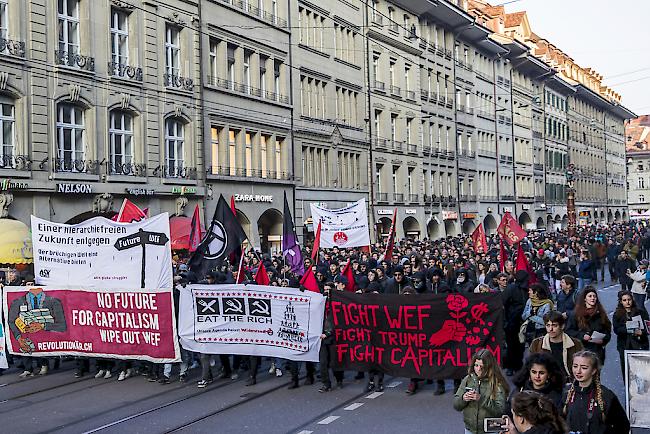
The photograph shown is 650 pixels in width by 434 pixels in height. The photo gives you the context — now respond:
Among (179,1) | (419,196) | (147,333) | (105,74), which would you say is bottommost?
(147,333)

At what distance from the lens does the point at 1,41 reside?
23.9 meters

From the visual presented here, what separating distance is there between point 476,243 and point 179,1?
46.2ft

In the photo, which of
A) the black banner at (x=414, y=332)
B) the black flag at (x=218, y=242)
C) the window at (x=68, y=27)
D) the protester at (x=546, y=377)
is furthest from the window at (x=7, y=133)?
the protester at (x=546, y=377)

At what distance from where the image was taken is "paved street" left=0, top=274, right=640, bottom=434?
10312mm

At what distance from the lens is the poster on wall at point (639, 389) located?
26.2 feet

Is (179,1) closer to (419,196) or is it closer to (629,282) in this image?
(629,282)

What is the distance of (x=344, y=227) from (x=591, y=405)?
1817 cm

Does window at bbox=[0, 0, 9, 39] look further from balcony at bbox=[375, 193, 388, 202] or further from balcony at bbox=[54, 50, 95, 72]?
balcony at bbox=[375, 193, 388, 202]

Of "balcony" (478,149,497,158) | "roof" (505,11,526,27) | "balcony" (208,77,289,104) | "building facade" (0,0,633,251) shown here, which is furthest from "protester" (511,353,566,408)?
"roof" (505,11,526,27)

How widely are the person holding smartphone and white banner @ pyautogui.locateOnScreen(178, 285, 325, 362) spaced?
5.88 meters

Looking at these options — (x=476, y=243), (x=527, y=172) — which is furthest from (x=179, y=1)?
(x=527, y=172)

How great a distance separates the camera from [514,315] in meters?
13.1

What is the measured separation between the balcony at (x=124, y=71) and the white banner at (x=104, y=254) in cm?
1451

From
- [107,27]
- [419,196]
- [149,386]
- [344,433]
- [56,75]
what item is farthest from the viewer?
[419,196]
